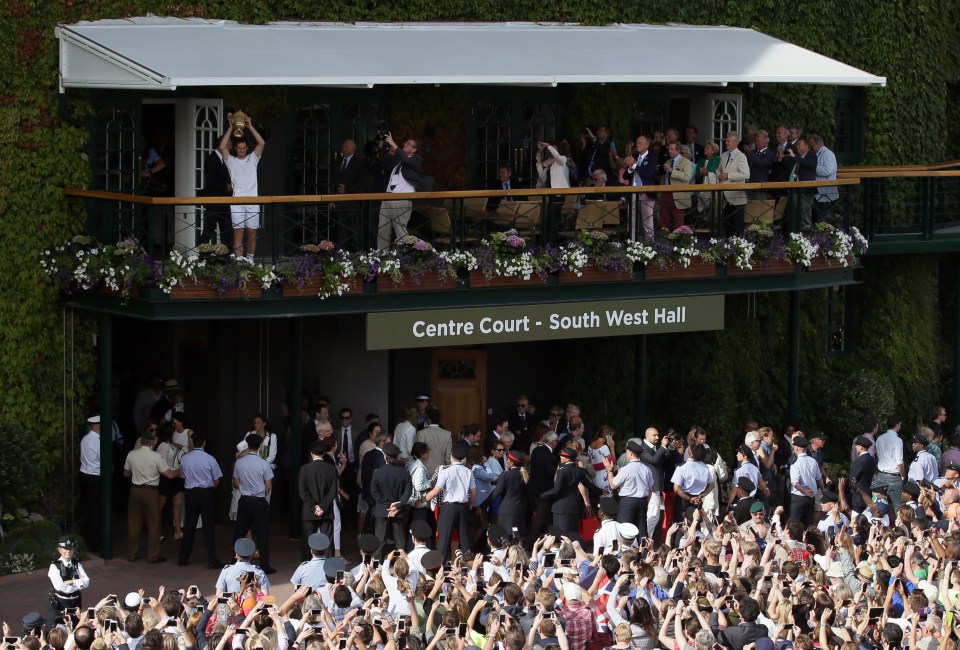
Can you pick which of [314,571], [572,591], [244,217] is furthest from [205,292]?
[572,591]

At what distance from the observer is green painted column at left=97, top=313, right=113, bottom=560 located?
74.4 feet

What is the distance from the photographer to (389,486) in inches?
861

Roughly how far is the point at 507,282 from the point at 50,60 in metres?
5.95

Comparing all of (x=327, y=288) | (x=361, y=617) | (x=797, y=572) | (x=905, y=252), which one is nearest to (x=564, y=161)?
(x=327, y=288)

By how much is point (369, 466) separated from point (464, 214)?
3.30 meters

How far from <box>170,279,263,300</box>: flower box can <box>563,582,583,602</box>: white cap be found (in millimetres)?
7034

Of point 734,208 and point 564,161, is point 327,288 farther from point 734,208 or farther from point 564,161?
point 734,208

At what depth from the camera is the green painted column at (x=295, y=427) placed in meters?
23.5

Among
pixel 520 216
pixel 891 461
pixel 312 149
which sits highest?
pixel 312 149

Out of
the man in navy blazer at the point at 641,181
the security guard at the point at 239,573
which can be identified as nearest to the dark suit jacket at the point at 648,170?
the man in navy blazer at the point at 641,181

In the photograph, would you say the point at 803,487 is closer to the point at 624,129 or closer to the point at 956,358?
the point at 624,129

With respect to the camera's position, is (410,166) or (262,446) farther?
(410,166)

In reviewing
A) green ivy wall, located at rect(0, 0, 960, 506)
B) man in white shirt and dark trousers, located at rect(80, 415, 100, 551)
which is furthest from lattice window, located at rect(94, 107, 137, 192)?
man in white shirt and dark trousers, located at rect(80, 415, 100, 551)

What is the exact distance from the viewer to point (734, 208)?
25766mm
